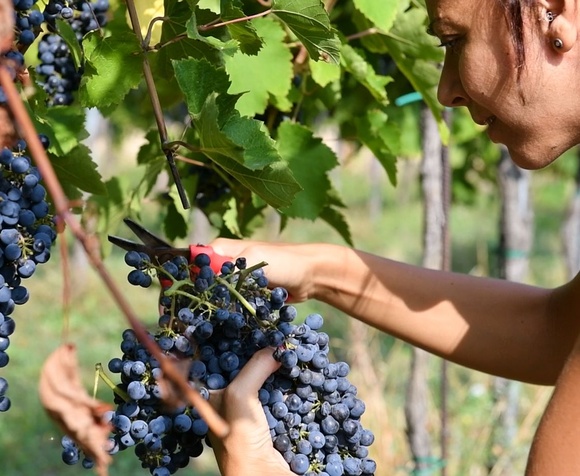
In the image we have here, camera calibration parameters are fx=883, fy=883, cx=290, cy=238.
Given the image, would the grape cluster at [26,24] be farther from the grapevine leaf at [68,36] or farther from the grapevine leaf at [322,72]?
the grapevine leaf at [322,72]

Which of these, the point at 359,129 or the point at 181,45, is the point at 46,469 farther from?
the point at 181,45

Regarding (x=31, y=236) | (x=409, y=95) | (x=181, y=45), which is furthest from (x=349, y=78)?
(x=31, y=236)

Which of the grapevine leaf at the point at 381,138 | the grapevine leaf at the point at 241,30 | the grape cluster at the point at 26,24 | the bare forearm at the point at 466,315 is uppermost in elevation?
the grape cluster at the point at 26,24

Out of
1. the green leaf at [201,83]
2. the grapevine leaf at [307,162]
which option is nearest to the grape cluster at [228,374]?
the green leaf at [201,83]

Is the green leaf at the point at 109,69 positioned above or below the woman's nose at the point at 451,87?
above

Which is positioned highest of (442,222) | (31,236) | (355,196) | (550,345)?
(31,236)

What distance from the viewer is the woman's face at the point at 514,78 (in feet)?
4.24

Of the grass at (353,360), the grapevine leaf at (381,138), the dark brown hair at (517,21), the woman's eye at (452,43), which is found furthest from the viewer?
the grass at (353,360)

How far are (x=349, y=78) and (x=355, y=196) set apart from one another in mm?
17270

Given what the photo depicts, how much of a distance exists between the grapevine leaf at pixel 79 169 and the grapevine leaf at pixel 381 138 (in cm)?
79

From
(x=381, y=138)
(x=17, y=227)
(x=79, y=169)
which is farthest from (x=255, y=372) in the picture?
(x=381, y=138)

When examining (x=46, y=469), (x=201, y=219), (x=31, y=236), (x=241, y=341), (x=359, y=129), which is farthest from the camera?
(x=201, y=219)

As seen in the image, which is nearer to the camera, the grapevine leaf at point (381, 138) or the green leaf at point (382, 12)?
the green leaf at point (382, 12)

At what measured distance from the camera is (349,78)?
235cm
